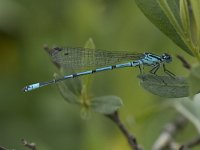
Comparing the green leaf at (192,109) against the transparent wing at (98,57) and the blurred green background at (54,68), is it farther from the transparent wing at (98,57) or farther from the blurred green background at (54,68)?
the blurred green background at (54,68)

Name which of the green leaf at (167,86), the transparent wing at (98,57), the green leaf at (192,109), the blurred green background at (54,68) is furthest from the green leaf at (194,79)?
the blurred green background at (54,68)

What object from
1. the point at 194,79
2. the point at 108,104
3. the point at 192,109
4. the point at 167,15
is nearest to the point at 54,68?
the point at 192,109

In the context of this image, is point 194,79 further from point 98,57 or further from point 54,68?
point 54,68

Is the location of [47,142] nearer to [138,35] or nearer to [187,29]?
[138,35]

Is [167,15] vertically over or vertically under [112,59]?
over

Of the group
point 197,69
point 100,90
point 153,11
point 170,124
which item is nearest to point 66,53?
point 100,90
